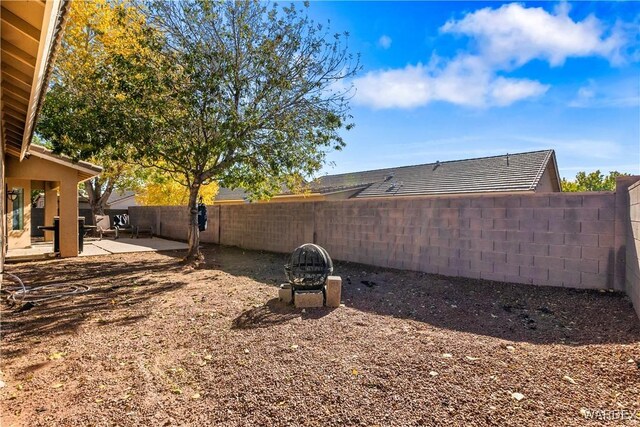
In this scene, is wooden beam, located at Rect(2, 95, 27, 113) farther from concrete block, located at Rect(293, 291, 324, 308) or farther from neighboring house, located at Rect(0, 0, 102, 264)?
concrete block, located at Rect(293, 291, 324, 308)

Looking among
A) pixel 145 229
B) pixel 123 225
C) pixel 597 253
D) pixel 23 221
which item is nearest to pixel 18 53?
pixel 597 253

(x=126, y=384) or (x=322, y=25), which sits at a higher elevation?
(x=322, y=25)

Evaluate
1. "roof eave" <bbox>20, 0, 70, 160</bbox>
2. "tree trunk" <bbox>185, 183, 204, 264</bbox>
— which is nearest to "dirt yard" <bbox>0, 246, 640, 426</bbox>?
"roof eave" <bbox>20, 0, 70, 160</bbox>

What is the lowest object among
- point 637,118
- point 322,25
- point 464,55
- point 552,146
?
point 637,118

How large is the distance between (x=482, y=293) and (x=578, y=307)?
1.30 metres

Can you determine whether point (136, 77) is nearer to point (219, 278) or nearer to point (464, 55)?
point (219, 278)

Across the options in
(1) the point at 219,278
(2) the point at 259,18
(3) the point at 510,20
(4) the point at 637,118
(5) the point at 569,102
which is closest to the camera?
(4) the point at 637,118

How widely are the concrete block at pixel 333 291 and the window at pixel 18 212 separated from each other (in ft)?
A: 43.6

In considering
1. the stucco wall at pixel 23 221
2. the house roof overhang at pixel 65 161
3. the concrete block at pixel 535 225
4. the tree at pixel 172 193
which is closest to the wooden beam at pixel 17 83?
the house roof overhang at pixel 65 161

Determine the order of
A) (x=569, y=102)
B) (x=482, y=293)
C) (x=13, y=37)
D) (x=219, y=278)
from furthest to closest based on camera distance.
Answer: (x=569, y=102) → (x=219, y=278) → (x=482, y=293) → (x=13, y=37)

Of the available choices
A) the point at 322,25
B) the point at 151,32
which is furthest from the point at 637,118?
the point at 151,32

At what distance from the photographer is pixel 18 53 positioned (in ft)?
13.1

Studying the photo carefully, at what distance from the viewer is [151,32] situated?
327 inches

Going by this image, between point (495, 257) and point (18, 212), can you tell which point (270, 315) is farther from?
point (18, 212)
